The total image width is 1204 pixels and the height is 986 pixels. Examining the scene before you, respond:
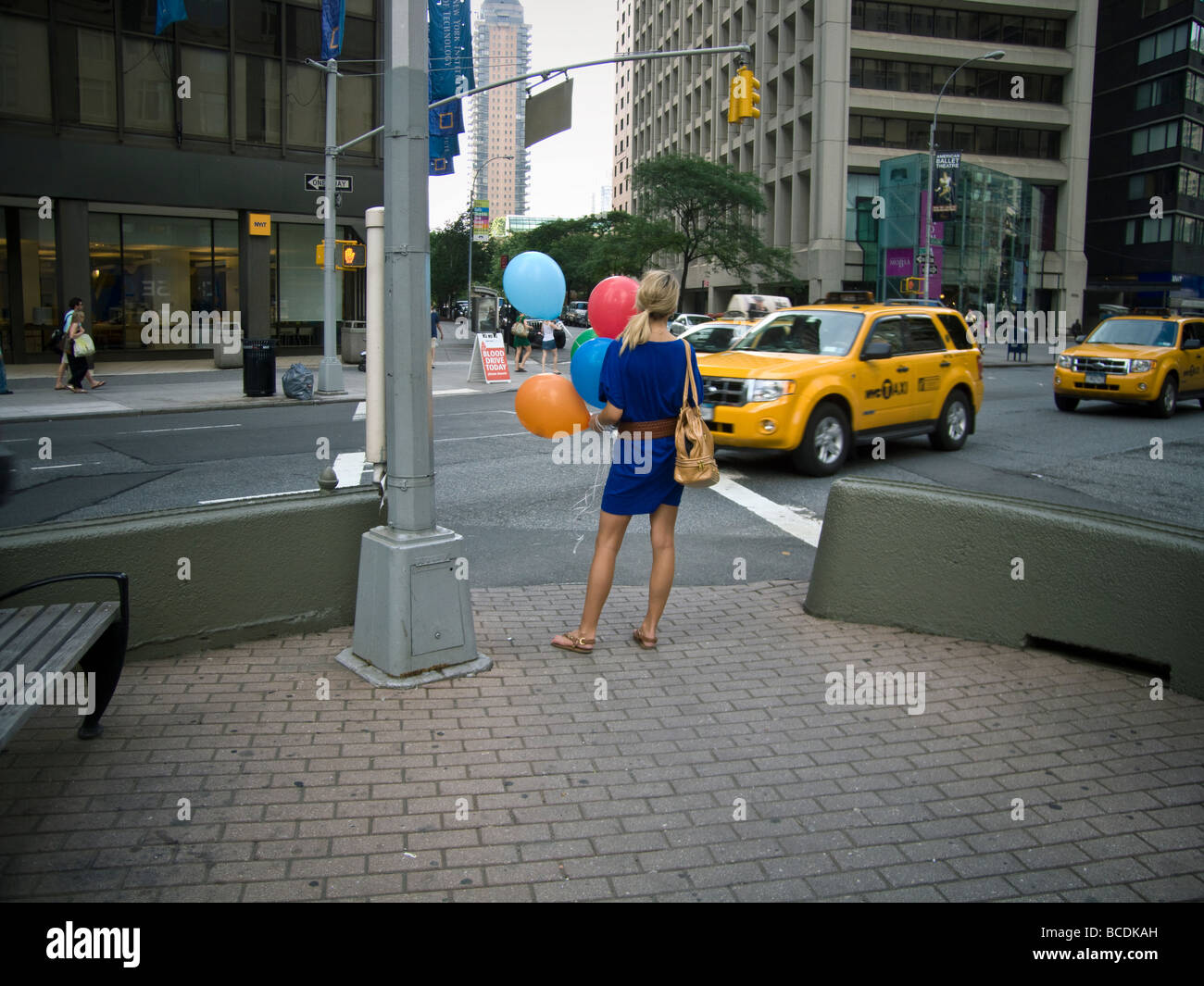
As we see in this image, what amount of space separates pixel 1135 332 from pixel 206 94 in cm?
2651

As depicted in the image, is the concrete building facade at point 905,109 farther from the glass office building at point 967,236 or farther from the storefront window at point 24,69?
the storefront window at point 24,69

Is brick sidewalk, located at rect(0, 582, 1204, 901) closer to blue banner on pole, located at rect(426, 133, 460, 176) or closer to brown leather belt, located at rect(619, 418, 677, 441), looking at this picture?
brown leather belt, located at rect(619, 418, 677, 441)

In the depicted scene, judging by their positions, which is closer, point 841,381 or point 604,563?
point 604,563

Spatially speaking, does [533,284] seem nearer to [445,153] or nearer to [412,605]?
[412,605]

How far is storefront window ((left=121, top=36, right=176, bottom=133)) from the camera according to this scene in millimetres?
29281

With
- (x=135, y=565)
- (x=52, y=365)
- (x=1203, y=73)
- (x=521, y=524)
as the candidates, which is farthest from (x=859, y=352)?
(x=1203, y=73)

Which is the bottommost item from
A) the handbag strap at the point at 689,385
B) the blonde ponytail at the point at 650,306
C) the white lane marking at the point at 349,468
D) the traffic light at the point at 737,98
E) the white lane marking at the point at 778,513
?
the white lane marking at the point at 778,513

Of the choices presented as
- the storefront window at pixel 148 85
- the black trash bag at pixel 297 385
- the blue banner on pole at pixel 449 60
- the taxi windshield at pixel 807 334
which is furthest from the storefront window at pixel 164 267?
the taxi windshield at pixel 807 334

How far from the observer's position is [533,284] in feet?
20.0

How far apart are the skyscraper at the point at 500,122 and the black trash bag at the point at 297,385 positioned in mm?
154117

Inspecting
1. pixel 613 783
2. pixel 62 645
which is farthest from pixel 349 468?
pixel 613 783

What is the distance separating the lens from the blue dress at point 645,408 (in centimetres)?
539

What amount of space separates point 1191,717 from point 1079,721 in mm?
557
